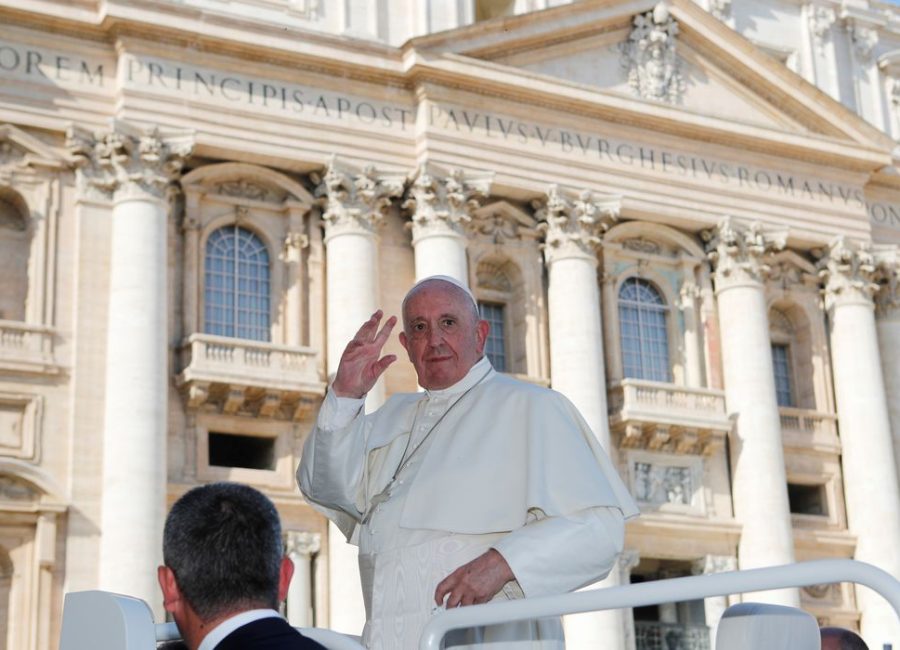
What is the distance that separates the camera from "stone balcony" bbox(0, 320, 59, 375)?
69.6 feet

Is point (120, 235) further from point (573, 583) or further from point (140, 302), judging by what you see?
point (573, 583)

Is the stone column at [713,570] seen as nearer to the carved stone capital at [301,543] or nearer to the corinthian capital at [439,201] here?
the carved stone capital at [301,543]

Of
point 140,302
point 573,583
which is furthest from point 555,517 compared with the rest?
point 140,302

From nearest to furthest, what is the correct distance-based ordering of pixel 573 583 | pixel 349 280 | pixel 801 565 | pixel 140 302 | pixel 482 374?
pixel 801 565 → pixel 573 583 → pixel 482 374 → pixel 140 302 → pixel 349 280

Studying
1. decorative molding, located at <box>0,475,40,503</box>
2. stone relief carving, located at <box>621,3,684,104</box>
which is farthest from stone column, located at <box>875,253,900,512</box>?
decorative molding, located at <box>0,475,40,503</box>

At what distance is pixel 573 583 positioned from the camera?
4.97 metres

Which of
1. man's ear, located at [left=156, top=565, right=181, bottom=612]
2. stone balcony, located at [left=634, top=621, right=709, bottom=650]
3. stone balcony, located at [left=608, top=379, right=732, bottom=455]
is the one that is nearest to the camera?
man's ear, located at [left=156, top=565, right=181, bottom=612]

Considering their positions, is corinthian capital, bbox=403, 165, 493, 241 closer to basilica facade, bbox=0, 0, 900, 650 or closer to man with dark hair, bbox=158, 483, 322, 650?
basilica facade, bbox=0, 0, 900, 650

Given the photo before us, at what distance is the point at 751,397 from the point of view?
86.0 feet

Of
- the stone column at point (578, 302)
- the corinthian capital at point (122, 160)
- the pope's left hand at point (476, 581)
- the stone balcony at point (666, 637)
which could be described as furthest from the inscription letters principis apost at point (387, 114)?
the pope's left hand at point (476, 581)

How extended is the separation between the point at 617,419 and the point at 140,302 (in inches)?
320

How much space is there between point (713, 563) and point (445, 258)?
6.85m

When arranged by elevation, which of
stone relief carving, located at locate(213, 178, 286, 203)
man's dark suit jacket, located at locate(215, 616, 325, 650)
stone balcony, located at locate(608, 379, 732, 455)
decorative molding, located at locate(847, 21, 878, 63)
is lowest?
man's dark suit jacket, located at locate(215, 616, 325, 650)

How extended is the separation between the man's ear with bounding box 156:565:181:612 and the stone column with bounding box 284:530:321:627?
18564mm
